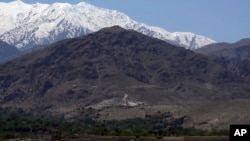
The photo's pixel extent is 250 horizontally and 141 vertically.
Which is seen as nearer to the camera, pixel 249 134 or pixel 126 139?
pixel 249 134

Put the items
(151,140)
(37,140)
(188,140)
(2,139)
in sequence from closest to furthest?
(188,140)
(151,140)
(37,140)
(2,139)

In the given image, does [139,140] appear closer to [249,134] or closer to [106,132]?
[106,132]

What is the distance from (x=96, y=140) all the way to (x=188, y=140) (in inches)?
764

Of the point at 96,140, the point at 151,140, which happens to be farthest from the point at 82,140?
the point at 151,140

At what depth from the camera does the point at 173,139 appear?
149m

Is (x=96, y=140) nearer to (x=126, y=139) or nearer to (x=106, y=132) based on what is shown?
(x=126, y=139)

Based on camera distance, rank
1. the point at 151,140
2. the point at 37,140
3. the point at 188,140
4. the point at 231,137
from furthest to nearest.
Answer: the point at 37,140 < the point at 151,140 < the point at 188,140 < the point at 231,137

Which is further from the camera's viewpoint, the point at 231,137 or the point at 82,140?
the point at 82,140

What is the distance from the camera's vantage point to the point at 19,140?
18600 centimetres

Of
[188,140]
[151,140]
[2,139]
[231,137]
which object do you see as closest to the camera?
[231,137]

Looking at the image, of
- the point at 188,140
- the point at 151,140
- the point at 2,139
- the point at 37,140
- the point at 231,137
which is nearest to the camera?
the point at 231,137

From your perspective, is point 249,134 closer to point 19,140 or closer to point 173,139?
point 173,139

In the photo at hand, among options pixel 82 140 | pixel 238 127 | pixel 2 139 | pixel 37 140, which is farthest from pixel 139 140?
pixel 238 127

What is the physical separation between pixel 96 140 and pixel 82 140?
360cm
